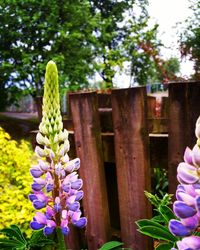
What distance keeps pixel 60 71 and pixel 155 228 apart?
17042 millimetres

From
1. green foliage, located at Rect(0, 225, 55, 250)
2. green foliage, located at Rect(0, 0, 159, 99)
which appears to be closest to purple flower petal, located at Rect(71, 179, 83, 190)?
green foliage, located at Rect(0, 225, 55, 250)

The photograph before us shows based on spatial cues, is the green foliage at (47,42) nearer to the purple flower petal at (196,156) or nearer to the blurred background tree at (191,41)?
the blurred background tree at (191,41)

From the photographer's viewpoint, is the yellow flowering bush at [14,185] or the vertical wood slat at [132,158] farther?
the yellow flowering bush at [14,185]

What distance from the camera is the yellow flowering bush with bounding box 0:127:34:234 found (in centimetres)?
318

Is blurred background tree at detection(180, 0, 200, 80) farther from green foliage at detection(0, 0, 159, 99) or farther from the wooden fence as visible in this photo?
green foliage at detection(0, 0, 159, 99)

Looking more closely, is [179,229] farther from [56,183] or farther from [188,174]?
[56,183]

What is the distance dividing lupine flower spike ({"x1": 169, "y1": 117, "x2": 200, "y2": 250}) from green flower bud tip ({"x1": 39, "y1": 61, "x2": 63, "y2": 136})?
0.74 metres

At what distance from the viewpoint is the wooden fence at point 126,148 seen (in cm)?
226

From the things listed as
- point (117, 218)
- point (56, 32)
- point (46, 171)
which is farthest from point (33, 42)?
point (46, 171)

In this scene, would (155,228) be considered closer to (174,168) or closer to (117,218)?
(174,168)

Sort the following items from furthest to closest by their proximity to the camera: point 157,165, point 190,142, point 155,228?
1. point 157,165
2. point 190,142
3. point 155,228

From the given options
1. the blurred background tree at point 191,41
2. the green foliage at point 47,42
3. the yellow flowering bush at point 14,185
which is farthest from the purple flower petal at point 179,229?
the green foliage at point 47,42

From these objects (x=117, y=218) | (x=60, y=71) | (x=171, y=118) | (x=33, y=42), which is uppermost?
(x=33, y=42)

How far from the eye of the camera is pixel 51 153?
1559 millimetres
